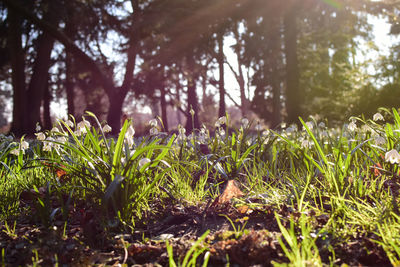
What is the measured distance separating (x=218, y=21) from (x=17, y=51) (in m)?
8.75

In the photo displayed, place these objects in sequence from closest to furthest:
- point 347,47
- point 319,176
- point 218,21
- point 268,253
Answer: point 268,253, point 319,176, point 218,21, point 347,47

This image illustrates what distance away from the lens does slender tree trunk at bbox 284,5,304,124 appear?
12.8 metres

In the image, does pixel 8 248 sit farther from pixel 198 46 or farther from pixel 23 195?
pixel 198 46

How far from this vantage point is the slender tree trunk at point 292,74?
12750mm

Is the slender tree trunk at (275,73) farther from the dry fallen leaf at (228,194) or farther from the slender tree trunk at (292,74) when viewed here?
the dry fallen leaf at (228,194)

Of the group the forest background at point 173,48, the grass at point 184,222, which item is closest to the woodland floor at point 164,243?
the grass at point 184,222

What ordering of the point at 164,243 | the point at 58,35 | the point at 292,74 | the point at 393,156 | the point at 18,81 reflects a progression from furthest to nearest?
1. the point at 18,81
2. the point at 292,74
3. the point at 58,35
4. the point at 393,156
5. the point at 164,243

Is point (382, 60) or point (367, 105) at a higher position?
point (382, 60)

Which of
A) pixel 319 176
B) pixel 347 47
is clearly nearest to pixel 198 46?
pixel 319 176

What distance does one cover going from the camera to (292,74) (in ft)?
42.7

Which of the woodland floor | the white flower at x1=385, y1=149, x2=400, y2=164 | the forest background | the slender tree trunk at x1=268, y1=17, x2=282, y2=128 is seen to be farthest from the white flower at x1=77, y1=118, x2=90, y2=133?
the slender tree trunk at x1=268, y1=17, x2=282, y2=128

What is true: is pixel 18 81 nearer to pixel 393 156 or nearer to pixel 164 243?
pixel 164 243

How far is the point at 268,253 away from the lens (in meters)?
1.71

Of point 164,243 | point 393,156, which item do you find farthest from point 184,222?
point 393,156
